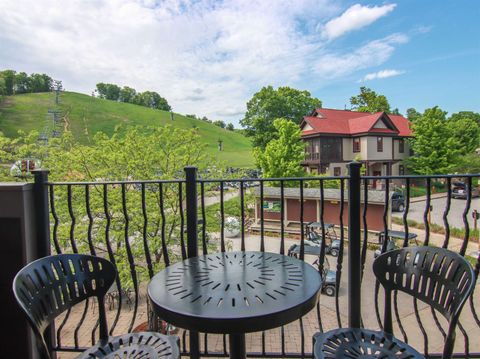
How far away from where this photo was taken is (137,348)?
4.01 ft

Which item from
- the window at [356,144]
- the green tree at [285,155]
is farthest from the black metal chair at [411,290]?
the window at [356,144]

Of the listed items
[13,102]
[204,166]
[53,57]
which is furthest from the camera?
[13,102]

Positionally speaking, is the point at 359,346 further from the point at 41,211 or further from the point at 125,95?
the point at 125,95

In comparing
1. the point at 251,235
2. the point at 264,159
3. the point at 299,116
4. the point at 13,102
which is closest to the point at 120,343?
the point at 251,235

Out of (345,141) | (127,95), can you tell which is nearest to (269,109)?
(345,141)

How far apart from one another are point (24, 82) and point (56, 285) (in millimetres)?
60152

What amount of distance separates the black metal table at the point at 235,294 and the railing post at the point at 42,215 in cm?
111

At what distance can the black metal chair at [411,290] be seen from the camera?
3.54 ft

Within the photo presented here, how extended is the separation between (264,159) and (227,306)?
14414 millimetres

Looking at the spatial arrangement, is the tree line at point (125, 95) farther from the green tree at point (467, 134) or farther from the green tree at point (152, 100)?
the green tree at point (467, 134)

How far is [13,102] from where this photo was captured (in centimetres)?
3966

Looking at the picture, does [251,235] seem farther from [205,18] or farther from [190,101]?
[190,101]

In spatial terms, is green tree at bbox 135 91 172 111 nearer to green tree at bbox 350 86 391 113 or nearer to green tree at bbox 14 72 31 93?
green tree at bbox 14 72 31 93

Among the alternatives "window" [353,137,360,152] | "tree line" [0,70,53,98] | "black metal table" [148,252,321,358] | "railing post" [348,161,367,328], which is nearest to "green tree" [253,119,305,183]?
"window" [353,137,360,152]
